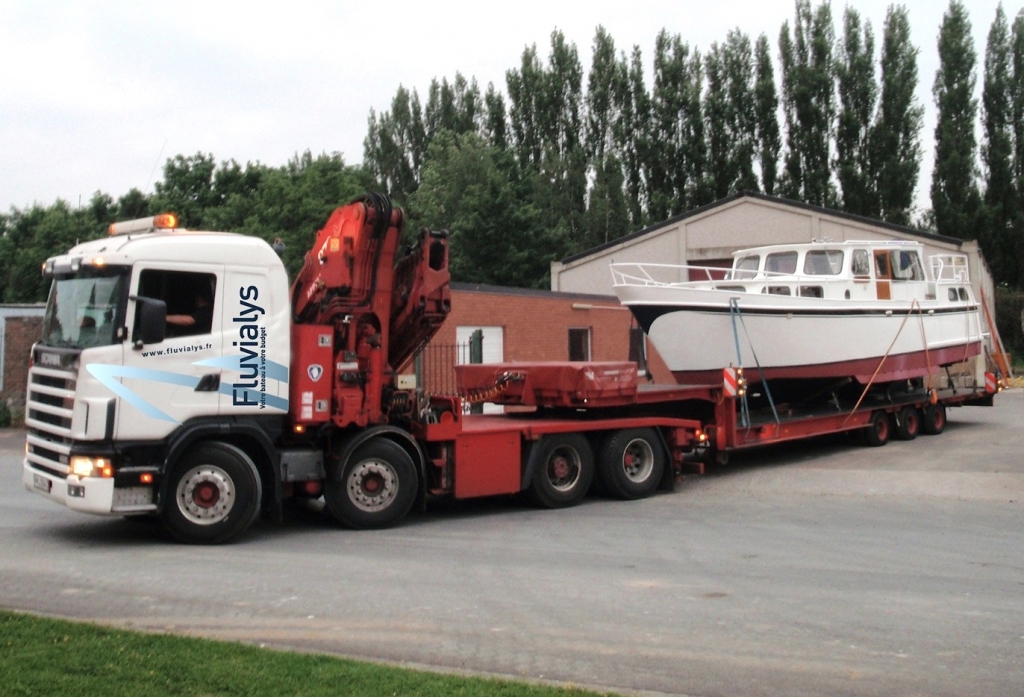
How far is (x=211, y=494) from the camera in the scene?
968cm

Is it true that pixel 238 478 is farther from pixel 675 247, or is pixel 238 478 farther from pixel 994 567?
pixel 675 247

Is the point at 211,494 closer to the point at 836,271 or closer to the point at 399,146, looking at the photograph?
the point at 836,271

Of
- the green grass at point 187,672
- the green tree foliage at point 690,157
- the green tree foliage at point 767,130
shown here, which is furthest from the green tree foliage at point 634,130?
the green grass at point 187,672

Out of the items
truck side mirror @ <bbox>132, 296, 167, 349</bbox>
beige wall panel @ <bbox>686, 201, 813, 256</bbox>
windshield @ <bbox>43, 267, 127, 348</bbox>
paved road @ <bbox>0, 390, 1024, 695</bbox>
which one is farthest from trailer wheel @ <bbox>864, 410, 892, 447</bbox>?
beige wall panel @ <bbox>686, 201, 813, 256</bbox>

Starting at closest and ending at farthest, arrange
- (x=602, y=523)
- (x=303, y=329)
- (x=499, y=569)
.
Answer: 1. (x=499, y=569)
2. (x=303, y=329)
3. (x=602, y=523)

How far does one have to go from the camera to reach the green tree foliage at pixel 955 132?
44188 mm

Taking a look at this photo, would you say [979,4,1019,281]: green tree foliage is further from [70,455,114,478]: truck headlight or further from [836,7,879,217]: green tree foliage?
[70,455,114,478]: truck headlight

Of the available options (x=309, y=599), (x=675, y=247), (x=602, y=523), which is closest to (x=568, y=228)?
(x=675, y=247)

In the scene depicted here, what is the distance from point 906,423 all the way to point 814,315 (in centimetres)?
367

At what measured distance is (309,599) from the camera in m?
7.57

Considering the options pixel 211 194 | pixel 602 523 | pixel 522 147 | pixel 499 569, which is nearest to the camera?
pixel 499 569

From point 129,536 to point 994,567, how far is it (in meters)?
7.95

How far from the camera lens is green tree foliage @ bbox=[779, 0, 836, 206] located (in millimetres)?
45438

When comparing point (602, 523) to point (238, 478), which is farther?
point (602, 523)
